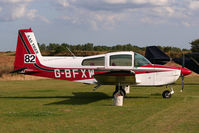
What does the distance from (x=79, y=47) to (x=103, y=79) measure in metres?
64.9

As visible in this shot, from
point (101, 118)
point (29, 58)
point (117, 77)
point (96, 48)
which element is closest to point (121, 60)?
point (117, 77)

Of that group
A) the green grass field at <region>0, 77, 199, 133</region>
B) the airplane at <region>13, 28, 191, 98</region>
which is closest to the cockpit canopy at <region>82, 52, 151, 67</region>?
the airplane at <region>13, 28, 191, 98</region>

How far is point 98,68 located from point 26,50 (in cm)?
380

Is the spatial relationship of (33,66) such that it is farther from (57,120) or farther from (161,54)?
(161,54)

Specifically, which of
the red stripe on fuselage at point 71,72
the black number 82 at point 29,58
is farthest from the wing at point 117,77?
the black number 82 at point 29,58

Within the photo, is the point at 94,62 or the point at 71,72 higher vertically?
the point at 94,62

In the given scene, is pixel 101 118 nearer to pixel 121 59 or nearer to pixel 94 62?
pixel 121 59

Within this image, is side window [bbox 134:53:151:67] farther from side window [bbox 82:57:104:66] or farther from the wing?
side window [bbox 82:57:104:66]

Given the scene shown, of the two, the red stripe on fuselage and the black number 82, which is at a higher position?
the black number 82

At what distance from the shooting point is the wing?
1275 centimetres

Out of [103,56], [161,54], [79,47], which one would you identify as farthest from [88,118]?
[79,47]

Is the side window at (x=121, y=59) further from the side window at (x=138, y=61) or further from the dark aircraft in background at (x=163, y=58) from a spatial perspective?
the dark aircraft in background at (x=163, y=58)

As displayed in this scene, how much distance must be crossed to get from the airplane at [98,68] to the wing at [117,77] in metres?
0.06

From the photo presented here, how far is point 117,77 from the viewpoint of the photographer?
43.1 feet
